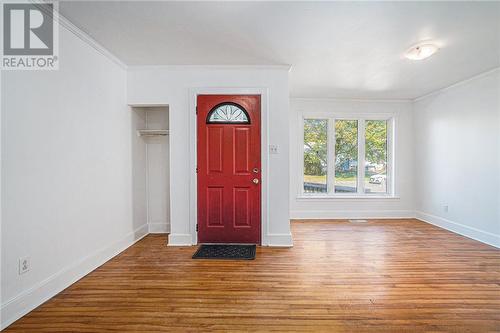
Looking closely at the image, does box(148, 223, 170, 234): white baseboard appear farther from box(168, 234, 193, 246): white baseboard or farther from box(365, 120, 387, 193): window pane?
box(365, 120, 387, 193): window pane

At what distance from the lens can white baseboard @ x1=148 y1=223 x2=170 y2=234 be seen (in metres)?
4.12

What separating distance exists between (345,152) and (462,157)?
1.91 m

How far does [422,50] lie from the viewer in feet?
9.12

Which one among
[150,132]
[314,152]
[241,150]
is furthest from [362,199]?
[150,132]

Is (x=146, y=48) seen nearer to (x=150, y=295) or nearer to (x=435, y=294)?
(x=150, y=295)

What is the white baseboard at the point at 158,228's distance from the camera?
4117mm

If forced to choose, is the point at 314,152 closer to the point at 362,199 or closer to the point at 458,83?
the point at 362,199

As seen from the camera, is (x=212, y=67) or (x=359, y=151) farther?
(x=359, y=151)

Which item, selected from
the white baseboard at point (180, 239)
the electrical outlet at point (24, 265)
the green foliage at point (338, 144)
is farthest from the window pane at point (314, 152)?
the electrical outlet at point (24, 265)

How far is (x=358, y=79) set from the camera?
395 centimetres

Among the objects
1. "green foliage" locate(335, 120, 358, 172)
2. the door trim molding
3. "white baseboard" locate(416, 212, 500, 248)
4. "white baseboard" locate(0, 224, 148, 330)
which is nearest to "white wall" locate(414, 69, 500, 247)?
"white baseboard" locate(416, 212, 500, 248)

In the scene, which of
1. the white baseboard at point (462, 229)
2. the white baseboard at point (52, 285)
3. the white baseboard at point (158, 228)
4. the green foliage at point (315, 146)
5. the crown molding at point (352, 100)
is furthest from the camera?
the green foliage at point (315, 146)

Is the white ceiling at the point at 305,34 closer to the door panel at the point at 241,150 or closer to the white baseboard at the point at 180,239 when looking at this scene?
the door panel at the point at 241,150

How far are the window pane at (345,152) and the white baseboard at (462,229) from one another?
1.42 m
